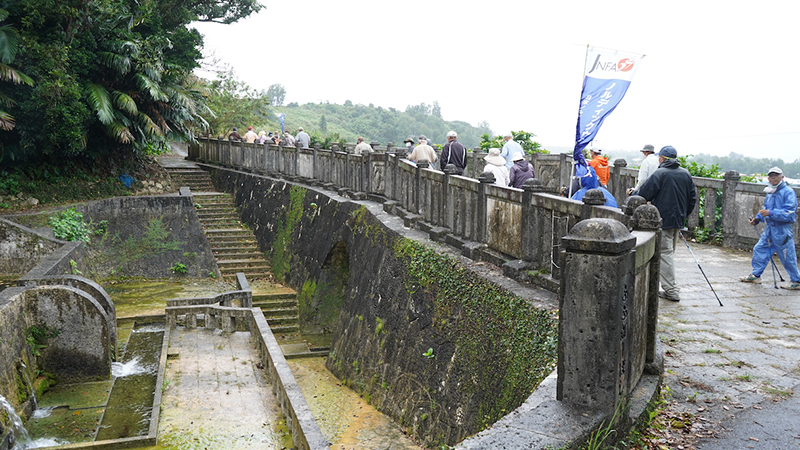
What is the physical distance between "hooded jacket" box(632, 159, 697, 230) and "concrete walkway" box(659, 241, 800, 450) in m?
1.07

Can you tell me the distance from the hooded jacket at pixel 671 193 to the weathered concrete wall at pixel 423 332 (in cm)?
234

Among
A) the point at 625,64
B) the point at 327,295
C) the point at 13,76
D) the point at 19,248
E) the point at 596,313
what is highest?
the point at 13,76

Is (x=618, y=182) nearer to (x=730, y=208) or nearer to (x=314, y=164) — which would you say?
(x=730, y=208)

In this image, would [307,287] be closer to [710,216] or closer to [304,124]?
[710,216]

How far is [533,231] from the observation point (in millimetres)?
7809

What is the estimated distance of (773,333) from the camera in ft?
22.0

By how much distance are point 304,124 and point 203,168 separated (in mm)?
44262

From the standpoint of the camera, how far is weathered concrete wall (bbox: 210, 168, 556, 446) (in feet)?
22.4

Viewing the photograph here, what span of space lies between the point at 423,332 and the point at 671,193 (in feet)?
12.9

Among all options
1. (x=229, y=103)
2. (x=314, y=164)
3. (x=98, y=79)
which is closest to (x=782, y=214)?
(x=314, y=164)

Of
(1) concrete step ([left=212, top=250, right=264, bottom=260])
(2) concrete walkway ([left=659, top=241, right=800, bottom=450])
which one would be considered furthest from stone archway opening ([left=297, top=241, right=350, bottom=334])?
(2) concrete walkway ([left=659, top=241, right=800, bottom=450])

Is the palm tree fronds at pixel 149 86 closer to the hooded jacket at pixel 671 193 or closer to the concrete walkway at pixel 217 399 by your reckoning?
the concrete walkway at pixel 217 399

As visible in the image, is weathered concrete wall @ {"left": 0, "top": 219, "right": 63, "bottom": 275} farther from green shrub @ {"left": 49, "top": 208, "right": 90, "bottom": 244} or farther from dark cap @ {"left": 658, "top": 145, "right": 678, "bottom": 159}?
dark cap @ {"left": 658, "top": 145, "right": 678, "bottom": 159}

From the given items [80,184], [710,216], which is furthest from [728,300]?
[80,184]
